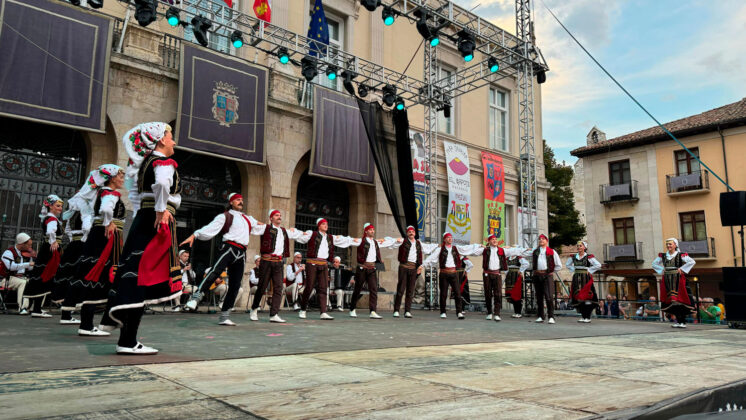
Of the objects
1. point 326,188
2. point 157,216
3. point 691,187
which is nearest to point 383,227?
point 326,188

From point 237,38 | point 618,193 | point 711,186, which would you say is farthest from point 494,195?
point 711,186

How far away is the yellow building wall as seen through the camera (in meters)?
25.3

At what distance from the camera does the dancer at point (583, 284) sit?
11.3 meters

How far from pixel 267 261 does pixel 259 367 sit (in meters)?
4.91

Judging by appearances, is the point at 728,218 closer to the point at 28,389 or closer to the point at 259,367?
the point at 259,367

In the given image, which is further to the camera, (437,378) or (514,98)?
(514,98)

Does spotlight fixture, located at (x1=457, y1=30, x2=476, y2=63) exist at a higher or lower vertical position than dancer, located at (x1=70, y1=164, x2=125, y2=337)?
higher

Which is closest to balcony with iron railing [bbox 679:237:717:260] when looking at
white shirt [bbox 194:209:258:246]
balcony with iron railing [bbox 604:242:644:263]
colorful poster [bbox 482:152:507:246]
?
balcony with iron railing [bbox 604:242:644:263]

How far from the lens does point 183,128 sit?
1143cm

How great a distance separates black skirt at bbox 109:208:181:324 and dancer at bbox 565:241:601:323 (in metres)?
9.65

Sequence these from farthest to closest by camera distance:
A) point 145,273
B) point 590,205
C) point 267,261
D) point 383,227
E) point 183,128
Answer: point 590,205 < point 383,227 < point 183,128 < point 267,261 < point 145,273

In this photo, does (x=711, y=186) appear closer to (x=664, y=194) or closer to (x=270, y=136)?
(x=664, y=194)

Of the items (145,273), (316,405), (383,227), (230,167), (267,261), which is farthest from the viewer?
(383,227)

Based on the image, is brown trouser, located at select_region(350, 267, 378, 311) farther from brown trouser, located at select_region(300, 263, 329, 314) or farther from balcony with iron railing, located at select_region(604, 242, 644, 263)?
balcony with iron railing, located at select_region(604, 242, 644, 263)
